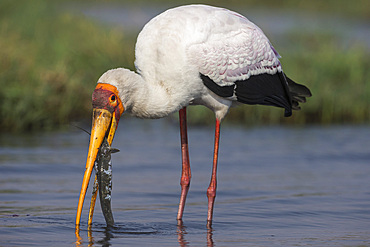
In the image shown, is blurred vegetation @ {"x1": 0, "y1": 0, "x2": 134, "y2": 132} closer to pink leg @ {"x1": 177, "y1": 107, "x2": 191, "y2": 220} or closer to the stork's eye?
pink leg @ {"x1": 177, "y1": 107, "x2": 191, "y2": 220}

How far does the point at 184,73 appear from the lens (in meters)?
5.32

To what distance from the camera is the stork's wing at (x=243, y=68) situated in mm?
5477

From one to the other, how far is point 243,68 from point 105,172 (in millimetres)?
1324

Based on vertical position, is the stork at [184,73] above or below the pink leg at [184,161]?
above

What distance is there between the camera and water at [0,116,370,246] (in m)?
5.09

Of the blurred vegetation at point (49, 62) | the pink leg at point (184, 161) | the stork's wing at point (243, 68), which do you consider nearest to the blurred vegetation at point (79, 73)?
the blurred vegetation at point (49, 62)

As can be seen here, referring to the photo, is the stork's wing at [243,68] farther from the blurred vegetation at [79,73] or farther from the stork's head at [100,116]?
the blurred vegetation at [79,73]

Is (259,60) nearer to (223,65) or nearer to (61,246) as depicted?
(223,65)

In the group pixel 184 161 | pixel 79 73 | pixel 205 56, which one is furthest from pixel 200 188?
pixel 79 73

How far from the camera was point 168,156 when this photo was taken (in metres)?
8.05

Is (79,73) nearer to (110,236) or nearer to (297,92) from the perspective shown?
(297,92)

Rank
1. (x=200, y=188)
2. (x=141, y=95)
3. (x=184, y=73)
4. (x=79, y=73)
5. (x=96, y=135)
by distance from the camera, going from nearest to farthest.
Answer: (x=96, y=135), (x=141, y=95), (x=184, y=73), (x=200, y=188), (x=79, y=73)

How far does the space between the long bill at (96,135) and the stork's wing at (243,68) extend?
723 millimetres

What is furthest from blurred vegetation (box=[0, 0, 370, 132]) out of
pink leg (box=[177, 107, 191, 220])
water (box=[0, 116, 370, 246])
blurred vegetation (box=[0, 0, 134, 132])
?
pink leg (box=[177, 107, 191, 220])
